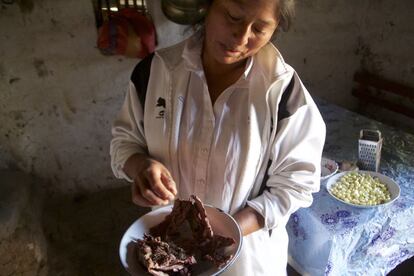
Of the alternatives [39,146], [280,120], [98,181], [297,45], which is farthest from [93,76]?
[280,120]

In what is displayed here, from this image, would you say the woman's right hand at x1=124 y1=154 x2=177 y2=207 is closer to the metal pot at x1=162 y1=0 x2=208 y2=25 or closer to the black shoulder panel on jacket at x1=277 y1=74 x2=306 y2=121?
the black shoulder panel on jacket at x1=277 y1=74 x2=306 y2=121

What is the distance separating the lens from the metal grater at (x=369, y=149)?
1659mm

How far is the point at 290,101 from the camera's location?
92 cm

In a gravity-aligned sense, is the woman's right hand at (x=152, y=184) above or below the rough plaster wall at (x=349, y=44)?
above

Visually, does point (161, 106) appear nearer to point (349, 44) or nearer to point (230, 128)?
point (230, 128)

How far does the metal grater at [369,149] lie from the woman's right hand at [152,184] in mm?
1096

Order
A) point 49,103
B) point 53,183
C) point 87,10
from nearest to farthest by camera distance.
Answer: point 87,10 < point 49,103 < point 53,183

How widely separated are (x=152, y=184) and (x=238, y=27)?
1.37 ft

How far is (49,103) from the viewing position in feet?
7.68

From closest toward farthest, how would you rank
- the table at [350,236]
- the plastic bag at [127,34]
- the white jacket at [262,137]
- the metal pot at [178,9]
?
the white jacket at [262,137] → the table at [350,236] → the metal pot at [178,9] → the plastic bag at [127,34]

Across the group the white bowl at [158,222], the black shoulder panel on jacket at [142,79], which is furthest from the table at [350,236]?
the black shoulder panel on jacket at [142,79]

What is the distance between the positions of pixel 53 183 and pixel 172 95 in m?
1.90

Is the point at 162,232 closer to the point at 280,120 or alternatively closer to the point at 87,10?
the point at 280,120

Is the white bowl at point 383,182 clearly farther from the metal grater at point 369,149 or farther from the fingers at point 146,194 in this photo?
the fingers at point 146,194
